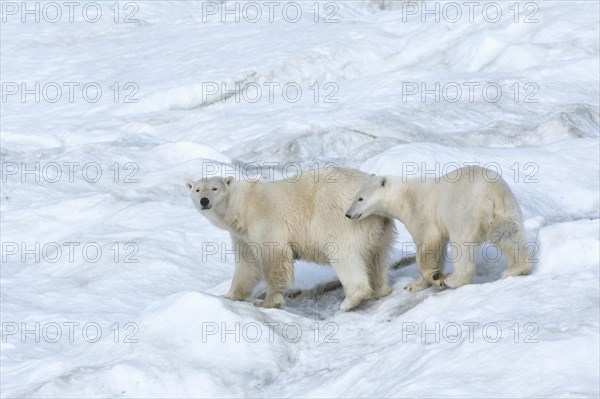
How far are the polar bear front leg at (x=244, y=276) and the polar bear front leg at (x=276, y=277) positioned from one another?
354 millimetres

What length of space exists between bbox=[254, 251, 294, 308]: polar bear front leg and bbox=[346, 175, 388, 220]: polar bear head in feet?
2.46

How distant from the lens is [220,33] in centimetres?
2844

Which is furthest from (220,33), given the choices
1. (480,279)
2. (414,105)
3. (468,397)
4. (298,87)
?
(468,397)

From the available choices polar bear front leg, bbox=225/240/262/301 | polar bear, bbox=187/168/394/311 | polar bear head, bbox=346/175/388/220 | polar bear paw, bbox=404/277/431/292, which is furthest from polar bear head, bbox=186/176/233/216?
polar bear paw, bbox=404/277/431/292

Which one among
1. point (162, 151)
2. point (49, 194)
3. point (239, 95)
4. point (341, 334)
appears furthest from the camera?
point (239, 95)

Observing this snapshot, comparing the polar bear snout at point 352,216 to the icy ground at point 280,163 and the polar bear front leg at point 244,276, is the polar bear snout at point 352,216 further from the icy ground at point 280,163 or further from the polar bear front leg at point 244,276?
the polar bear front leg at point 244,276

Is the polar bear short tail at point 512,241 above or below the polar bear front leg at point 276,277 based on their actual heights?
above

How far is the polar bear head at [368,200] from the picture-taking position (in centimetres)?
855

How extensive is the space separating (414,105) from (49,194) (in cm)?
763

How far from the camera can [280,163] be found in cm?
1677

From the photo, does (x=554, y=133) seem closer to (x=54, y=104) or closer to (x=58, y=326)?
(x=58, y=326)

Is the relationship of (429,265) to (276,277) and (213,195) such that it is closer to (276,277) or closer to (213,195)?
(276,277)

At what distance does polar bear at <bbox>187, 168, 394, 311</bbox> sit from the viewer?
864cm

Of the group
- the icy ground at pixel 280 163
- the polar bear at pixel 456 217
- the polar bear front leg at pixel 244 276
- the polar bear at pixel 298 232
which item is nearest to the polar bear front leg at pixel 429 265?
the polar bear at pixel 456 217
